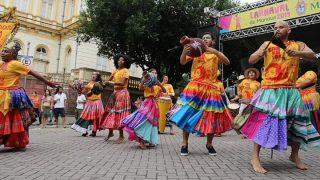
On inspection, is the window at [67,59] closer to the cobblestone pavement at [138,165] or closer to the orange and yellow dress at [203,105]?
the cobblestone pavement at [138,165]

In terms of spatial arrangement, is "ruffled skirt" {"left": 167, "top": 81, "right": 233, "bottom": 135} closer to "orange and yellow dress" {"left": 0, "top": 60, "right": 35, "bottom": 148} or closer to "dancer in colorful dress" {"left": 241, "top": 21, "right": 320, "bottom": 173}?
"dancer in colorful dress" {"left": 241, "top": 21, "right": 320, "bottom": 173}

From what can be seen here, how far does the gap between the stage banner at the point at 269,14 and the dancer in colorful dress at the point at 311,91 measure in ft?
27.6

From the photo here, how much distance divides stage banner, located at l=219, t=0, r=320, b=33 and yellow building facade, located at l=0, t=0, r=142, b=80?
23209 millimetres

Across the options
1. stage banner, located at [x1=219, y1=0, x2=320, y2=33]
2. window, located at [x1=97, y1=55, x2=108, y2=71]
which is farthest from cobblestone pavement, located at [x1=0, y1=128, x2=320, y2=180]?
window, located at [x1=97, y1=55, x2=108, y2=71]

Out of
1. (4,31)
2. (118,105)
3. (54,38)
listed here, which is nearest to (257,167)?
(118,105)

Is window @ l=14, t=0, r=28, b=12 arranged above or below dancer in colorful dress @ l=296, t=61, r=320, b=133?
above

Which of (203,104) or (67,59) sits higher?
(67,59)

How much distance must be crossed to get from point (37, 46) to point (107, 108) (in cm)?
3523

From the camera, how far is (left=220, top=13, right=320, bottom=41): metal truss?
1547cm

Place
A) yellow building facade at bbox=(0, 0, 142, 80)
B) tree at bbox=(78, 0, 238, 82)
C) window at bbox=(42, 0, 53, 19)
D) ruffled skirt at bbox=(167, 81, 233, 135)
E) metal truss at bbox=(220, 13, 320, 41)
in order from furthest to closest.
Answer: window at bbox=(42, 0, 53, 19)
yellow building facade at bbox=(0, 0, 142, 80)
tree at bbox=(78, 0, 238, 82)
metal truss at bbox=(220, 13, 320, 41)
ruffled skirt at bbox=(167, 81, 233, 135)

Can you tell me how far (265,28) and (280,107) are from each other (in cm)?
1269

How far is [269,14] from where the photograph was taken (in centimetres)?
1680

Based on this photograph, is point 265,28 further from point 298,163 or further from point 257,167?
point 257,167

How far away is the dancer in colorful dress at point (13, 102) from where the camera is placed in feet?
22.7
